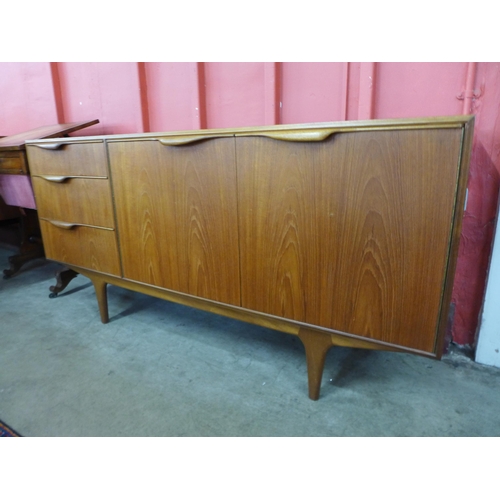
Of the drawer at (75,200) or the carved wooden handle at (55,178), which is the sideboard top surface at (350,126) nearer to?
the drawer at (75,200)

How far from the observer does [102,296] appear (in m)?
1.90

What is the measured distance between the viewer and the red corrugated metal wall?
141 centimetres

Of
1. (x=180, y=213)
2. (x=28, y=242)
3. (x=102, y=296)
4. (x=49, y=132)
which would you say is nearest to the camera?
(x=180, y=213)

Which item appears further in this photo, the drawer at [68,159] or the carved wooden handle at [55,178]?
the carved wooden handle at [55,178]

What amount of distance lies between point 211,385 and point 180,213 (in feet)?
2.31

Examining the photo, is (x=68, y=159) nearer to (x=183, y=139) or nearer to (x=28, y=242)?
(x=183, y=139)

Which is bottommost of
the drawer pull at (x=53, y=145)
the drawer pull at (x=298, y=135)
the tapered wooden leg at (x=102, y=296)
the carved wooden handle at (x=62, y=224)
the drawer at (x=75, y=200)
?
the tapered wooden leg at (x=102, y=296)

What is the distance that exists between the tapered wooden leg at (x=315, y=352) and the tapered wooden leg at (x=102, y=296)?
114 cm

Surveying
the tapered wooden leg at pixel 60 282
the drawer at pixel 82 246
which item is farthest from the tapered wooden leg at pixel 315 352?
the tapered wooden leg at pixel 60 282

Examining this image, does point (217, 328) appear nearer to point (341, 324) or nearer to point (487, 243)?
point (341, 324)

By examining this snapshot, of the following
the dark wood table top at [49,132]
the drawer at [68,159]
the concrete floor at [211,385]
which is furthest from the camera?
the dark wood table top at [49,132]

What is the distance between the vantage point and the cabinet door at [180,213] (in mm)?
1263

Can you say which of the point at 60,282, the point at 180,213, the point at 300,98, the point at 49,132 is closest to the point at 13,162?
the point at 49,132

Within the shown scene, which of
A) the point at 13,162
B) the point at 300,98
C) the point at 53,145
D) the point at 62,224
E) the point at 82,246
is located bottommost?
the point at 82,246
